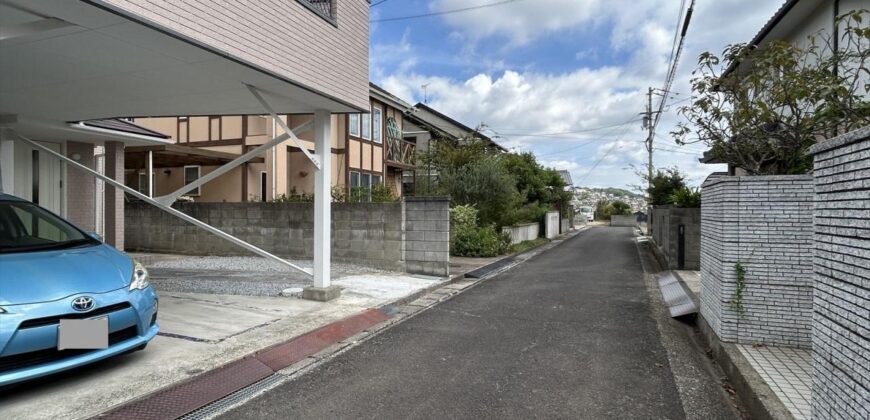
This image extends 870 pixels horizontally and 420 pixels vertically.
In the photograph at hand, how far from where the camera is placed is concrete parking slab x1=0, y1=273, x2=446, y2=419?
331 cm

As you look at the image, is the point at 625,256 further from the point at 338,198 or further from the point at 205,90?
the point at 205,90

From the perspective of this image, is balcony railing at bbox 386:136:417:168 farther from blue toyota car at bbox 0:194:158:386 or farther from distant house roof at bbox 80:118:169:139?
blue toyota car at bbox 0:194:158:386

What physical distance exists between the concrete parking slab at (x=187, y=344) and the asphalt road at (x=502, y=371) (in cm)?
81

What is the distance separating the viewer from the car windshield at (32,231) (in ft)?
13.3

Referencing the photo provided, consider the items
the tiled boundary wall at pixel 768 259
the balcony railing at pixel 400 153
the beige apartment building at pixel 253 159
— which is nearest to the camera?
the tiled boundary wall at pixel 768 259

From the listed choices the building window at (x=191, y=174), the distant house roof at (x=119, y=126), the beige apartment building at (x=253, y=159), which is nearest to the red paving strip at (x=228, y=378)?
the distant house roof at (x=119, y=126)

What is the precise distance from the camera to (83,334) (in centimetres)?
339

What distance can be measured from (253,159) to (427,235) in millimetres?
7537

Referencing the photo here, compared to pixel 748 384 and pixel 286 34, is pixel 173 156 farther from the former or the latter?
pixel 748 384

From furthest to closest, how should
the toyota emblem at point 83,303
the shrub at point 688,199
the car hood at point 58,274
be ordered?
the shrub at point 688,199 < the toyota emblem at point 83,303 < the car hood at point 58,274

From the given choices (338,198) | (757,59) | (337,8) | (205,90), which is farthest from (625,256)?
(205,90)

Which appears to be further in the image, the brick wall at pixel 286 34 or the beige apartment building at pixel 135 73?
the brick wall at pixel 286 34

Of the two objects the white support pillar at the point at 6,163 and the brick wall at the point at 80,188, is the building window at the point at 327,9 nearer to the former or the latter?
the white support pillar at the point at 6,163

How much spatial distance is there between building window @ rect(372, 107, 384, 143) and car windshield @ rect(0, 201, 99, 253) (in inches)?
546
